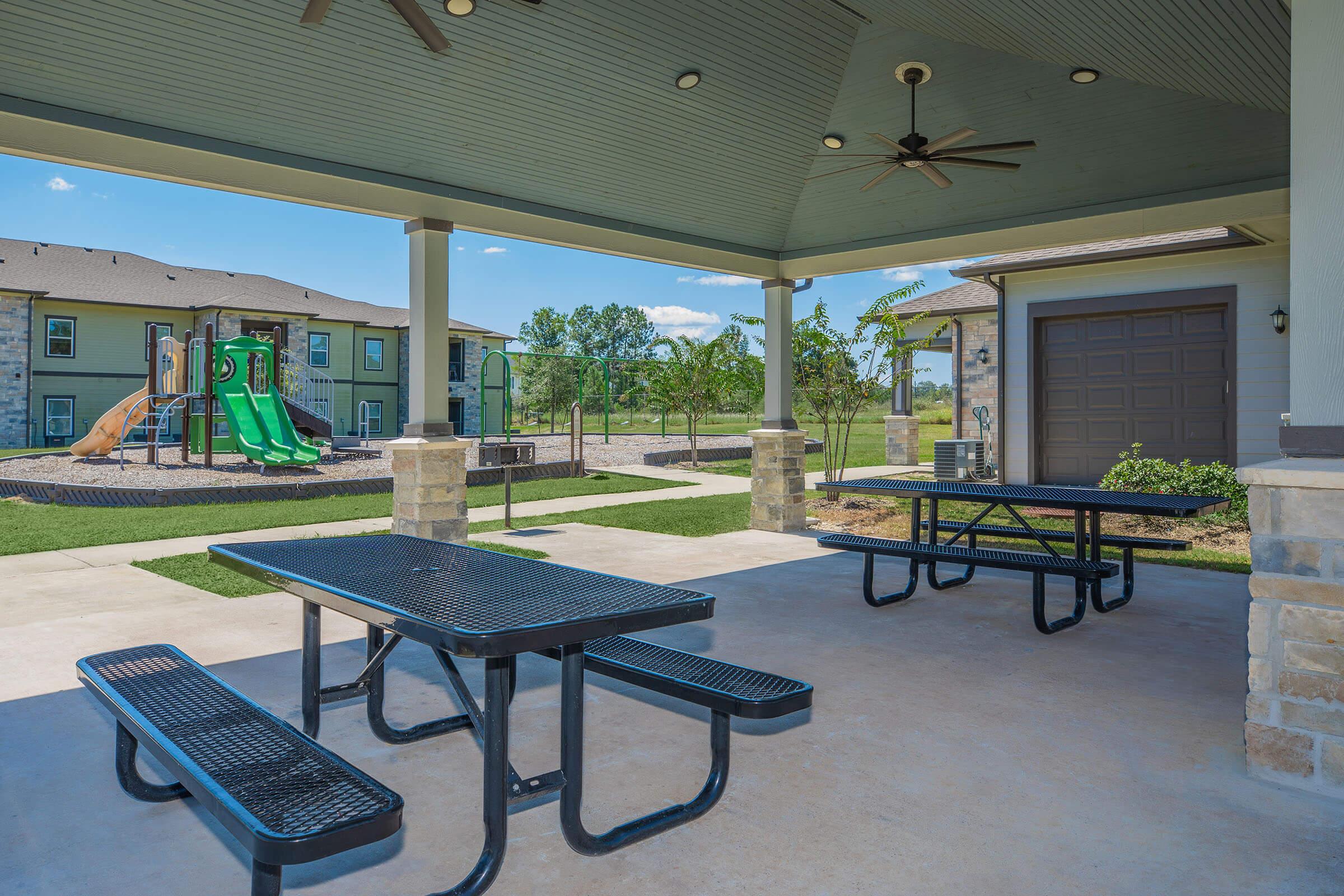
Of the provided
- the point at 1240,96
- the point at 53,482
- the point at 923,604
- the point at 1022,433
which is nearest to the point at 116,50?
the point at 923,604

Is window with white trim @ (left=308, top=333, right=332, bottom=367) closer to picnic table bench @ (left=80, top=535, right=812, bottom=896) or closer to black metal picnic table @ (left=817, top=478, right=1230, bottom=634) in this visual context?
black metal picnic table @ (left=817, top=478, right=1230, bottom=634)

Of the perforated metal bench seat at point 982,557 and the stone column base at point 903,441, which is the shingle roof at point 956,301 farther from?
the perforated metal bench seat at point 982,557

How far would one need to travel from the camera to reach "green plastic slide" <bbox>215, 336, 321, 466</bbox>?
539 inches

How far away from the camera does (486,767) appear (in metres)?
2.24

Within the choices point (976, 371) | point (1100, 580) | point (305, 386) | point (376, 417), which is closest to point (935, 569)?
point (1100, 580)

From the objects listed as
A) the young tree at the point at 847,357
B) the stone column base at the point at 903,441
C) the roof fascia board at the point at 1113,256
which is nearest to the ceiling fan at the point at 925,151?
the young tree at the point at 847,357

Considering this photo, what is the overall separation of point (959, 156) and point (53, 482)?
39.8ft

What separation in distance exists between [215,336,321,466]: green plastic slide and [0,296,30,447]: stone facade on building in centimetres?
1073

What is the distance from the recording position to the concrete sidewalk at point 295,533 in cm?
695

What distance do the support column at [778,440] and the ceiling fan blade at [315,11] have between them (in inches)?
224

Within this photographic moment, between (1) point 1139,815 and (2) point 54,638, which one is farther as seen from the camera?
(2) point 54,638

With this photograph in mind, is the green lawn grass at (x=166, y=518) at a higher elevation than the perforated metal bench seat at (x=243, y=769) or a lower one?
lower

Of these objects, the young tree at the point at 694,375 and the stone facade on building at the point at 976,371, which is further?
the young tree at the point at 694,375

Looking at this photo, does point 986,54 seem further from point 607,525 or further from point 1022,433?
point 1022,433
